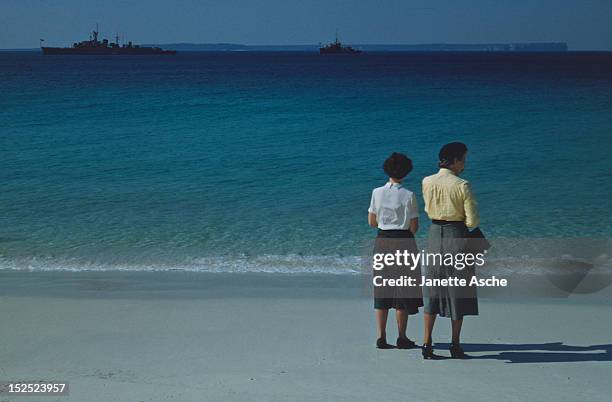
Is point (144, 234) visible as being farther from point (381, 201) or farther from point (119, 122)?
point (119, 122)

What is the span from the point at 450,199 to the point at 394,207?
406 millimetres

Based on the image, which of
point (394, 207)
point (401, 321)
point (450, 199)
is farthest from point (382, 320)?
point (450, 199)

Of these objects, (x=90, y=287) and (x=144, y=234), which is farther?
(x=144, y=234)

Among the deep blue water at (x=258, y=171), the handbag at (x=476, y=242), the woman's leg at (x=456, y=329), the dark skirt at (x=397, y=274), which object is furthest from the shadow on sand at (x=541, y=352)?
the deep blue water at (x=258, y=171)

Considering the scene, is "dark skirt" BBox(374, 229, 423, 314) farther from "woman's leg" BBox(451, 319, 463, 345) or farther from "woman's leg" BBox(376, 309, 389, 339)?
"woman's leg" BBox(451, 319, 463, 345)

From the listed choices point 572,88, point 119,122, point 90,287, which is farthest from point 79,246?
point 572,88

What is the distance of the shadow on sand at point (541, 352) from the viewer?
5391 millimetres

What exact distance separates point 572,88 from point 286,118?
2526cm

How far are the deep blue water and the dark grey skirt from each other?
3.97m

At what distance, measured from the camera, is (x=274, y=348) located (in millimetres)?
5727

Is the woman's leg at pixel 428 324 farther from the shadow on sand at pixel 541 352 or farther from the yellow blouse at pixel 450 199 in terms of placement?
the yellow blouse at pixel 450 199

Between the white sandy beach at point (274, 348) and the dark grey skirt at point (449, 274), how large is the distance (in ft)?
1.37

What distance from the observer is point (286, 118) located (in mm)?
31125

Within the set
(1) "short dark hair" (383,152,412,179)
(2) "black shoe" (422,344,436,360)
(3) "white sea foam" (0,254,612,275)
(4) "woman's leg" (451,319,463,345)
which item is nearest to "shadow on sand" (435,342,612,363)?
(4) "woman's leg" (451,319,463,345)
